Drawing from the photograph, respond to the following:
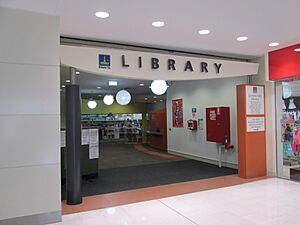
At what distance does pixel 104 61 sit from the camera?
15.4ft

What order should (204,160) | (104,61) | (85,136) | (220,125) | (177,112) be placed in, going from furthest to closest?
(177,112), (204,160), (220,125), (85,136), (104,61)

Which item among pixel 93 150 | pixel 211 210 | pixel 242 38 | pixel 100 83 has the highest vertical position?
pixel 242 38

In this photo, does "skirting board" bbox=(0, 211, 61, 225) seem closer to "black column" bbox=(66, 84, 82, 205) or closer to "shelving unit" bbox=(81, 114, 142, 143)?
"black column" bbox=(66, 84, 82, 205)

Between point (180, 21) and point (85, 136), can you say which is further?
point (85, 136)

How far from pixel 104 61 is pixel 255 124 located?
3.88m

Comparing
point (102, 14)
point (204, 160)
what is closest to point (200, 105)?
point (204, 160)

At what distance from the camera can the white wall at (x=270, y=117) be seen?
247 inches

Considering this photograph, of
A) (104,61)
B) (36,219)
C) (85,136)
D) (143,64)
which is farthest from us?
(85,136)

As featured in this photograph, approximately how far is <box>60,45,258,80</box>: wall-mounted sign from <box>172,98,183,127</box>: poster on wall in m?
4.01

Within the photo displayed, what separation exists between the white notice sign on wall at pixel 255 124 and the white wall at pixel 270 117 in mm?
148

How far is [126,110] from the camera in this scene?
1809 cm

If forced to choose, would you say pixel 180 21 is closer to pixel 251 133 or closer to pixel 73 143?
pixel 73 143

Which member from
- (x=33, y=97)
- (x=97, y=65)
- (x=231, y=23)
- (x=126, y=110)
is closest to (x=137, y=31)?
(x=97, y=65)

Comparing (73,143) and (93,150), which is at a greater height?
(73,143)
